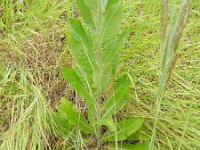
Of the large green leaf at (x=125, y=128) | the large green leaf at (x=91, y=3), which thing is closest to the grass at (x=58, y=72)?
the large green leaf at (x=125, y=128)

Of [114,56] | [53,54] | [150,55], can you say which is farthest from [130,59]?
[114,56]

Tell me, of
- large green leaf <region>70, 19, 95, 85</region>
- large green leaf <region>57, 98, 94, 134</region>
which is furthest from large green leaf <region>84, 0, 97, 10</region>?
large green leaf <region>57, 98, 94, 134</region>

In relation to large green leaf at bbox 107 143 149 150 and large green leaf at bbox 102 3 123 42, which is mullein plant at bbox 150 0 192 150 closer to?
large green leaf at bbox 102 3 123 42

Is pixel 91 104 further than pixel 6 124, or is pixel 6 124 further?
pixel 6 124

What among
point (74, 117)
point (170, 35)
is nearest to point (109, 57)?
point (74, 117)

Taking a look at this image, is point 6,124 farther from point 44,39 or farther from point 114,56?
point 114,56
